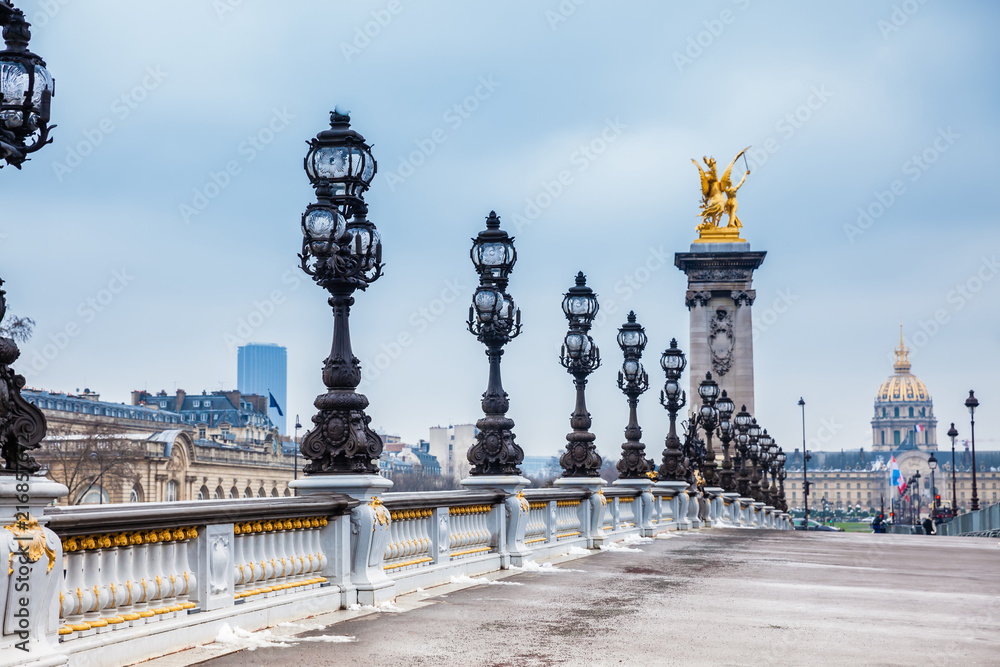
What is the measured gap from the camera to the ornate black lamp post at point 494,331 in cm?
1922

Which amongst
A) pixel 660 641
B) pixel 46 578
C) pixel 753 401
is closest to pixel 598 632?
pixel 660 641

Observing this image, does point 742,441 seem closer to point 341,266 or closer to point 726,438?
point 726,438

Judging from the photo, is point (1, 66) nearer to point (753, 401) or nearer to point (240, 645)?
point (240, 645)

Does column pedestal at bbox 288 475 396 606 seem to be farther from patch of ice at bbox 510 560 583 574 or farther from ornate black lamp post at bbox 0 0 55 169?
ornate black lamp post at bbox 0 0 55 169

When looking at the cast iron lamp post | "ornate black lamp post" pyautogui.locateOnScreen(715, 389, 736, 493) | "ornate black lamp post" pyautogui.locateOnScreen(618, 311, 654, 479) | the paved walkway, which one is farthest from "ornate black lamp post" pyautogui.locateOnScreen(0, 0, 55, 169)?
"ornate black lamp post" pyautogui.locateOnScreen(715, 389, 736, 493)

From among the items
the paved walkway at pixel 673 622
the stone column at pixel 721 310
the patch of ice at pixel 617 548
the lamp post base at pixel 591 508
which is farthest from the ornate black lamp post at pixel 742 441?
the paved walkway at pixel 673 622

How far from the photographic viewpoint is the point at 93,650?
881 cm

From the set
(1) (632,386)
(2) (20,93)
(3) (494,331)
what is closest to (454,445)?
(1) (632,386)

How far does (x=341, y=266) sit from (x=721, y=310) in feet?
238

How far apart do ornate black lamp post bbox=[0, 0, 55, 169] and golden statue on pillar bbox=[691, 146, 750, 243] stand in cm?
8103

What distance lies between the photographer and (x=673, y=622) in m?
12.6

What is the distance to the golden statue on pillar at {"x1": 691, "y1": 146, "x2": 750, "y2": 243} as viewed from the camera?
289 feet

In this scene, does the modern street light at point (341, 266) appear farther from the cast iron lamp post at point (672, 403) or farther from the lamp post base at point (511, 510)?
the cast iron lamp post at point (672, 403)

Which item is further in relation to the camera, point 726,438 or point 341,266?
point 726,438
